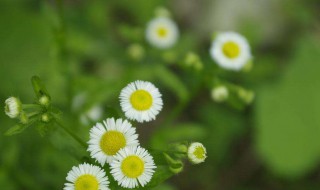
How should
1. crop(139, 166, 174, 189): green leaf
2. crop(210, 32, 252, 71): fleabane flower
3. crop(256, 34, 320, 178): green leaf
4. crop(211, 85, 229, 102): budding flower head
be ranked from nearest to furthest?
crop(139, 166, 174, 189): green leaf
crop(211, 85, 229, 102): budding flower head
crop(210, 32, 252, 71): fleabane flower
crop(256, 34, 320, 178): green leaf

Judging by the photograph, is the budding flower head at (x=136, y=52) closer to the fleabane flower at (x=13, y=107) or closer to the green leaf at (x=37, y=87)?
the green leaf at (x=37, y=87)

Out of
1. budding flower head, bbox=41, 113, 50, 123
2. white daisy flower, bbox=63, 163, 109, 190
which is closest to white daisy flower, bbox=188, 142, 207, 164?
white daisy flower, bbox=63, 163, 109, 190

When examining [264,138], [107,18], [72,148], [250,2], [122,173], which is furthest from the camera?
[250,2]

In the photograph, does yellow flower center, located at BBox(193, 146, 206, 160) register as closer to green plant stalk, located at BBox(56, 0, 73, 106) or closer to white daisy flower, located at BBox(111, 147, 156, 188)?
white daisy flower, located at BBox(111, 147, 156, 188)

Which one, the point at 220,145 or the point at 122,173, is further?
the point at 220,145

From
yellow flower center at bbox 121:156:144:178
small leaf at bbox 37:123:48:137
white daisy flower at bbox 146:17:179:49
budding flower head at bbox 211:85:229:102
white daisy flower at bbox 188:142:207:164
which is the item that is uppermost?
white daisy flower at bbox 146:17:179:49

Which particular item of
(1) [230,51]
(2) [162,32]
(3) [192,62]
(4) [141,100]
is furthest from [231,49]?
(4) [141,100]

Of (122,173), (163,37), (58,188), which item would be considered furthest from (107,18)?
(122,173)

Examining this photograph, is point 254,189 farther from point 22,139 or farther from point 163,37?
point 22,139

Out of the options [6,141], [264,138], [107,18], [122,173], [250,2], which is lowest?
[122,173]
